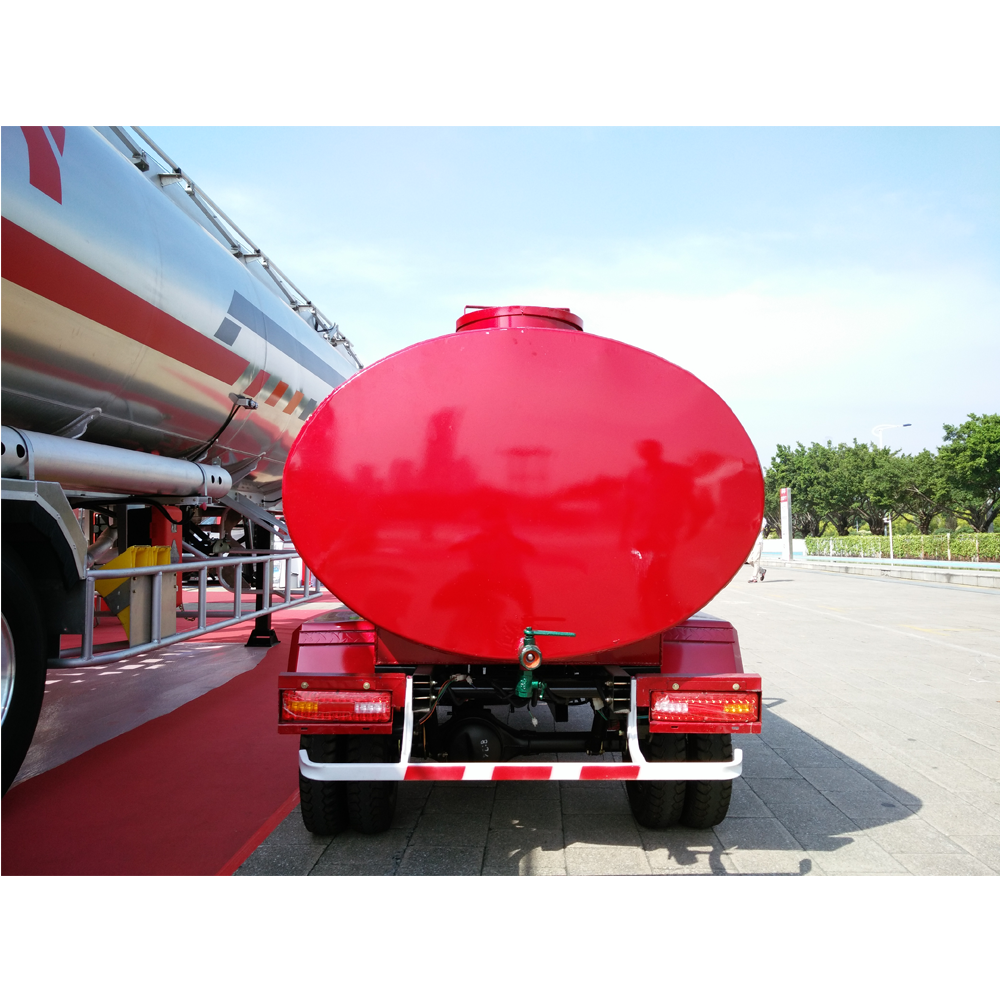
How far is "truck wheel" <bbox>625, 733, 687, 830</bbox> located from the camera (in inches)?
134

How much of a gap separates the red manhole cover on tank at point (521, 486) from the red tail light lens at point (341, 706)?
47 centimetres

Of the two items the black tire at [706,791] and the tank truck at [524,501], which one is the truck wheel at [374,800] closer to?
the tank truck at [524,501]

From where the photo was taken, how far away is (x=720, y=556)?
9.59 feet

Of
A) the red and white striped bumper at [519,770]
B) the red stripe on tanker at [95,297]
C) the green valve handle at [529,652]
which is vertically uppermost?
the red stripe on tanker at [95,297]

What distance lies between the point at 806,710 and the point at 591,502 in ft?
14.8

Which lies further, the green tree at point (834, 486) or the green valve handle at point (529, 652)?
the green tree at point (834, 486)

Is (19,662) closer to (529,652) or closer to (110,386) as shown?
(110,386)

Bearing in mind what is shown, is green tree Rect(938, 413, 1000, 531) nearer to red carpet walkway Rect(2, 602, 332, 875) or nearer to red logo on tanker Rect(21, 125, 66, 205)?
red carpet walkway Rect(2, 602, 332, 875)

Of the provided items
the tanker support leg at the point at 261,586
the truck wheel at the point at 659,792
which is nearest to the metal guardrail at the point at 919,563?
the tanker support leg at the point at 261,586

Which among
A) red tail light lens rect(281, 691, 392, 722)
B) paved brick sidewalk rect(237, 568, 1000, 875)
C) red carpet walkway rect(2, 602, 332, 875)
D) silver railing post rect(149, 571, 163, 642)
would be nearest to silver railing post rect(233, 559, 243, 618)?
red carpet walkway rect(2, 602, 332, 875)

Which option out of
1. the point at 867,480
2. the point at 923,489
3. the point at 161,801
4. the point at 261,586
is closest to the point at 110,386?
the point at 161,801

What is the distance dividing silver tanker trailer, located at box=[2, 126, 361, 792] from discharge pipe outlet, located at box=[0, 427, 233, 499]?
1 cm

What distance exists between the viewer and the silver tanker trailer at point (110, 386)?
3484mm

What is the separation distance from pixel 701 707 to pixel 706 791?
63 cm
